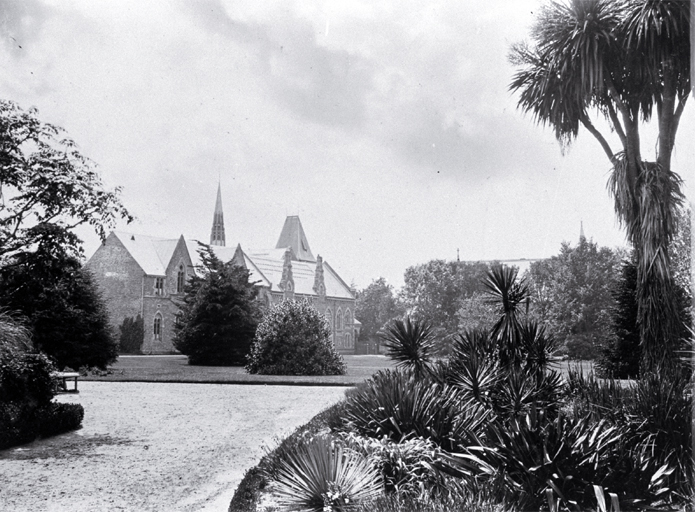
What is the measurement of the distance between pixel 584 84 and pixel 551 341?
4.32 m

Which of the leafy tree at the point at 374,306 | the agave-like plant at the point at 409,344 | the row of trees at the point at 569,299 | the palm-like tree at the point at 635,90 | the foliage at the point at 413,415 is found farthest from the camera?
the leafy tree at the point at 374,306

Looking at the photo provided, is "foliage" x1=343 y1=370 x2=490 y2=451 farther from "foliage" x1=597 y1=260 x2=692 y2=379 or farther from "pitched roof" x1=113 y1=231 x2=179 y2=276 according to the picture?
"pitched roof" x1=113 y1=231 x2=179 y2=276

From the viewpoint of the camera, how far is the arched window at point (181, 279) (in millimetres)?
36272

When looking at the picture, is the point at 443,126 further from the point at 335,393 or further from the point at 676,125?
the point at 335,393

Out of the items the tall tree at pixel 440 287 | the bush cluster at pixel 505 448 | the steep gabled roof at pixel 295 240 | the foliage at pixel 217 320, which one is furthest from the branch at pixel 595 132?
the tall tree at pixel 440 287

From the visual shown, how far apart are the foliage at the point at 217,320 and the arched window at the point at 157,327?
116 centimetres

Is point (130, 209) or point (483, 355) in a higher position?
point (130, 209)

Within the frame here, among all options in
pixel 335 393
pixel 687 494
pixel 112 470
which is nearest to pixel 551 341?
pixel 687 494

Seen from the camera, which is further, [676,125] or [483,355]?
[676,125]

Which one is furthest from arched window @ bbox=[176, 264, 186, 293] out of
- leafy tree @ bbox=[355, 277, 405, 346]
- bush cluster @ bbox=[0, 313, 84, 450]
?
bush cluster @ bbox=[0, 313, 84, 450]

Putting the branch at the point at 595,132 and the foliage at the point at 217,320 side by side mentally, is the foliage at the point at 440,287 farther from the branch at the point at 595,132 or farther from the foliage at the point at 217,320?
the branch at the point at 595,132

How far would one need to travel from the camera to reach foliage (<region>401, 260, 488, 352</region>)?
4516 cm

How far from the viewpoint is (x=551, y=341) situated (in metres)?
10.4

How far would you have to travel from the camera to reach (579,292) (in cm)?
3653
